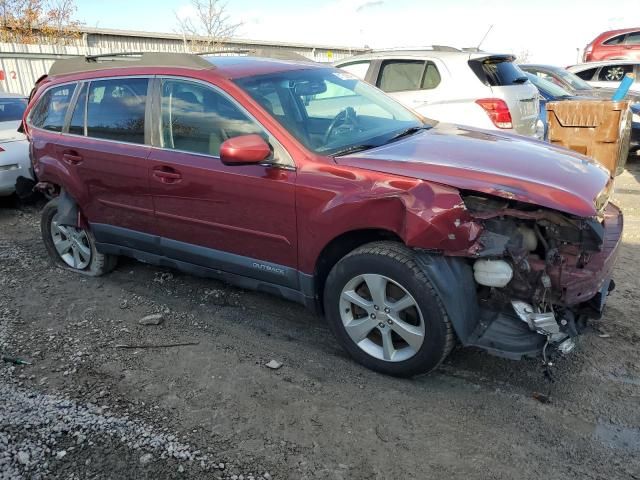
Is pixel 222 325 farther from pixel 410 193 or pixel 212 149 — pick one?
pixel 410 193

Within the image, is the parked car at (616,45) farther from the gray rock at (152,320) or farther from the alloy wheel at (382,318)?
the gray rock at (152,320)

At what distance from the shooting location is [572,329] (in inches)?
115

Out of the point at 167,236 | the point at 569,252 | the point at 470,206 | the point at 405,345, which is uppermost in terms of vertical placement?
the point at 470,206

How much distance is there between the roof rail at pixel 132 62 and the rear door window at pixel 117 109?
16cm

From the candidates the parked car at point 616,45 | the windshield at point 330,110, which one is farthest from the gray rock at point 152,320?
the parked car at point 616,45

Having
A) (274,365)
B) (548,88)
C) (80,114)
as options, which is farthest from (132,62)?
(548,88)

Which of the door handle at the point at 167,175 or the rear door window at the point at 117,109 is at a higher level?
the rear door window at the point at 117,109

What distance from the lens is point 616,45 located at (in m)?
16.8

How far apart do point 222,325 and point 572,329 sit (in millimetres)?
2305

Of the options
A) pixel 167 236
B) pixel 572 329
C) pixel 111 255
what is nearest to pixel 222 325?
pixel 167 236

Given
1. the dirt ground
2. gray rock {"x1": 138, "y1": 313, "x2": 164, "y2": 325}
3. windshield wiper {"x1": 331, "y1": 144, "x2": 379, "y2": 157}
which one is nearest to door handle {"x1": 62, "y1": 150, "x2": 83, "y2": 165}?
the dirt ground

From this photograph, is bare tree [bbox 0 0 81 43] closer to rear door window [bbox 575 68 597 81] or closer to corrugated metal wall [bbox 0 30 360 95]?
corrugated metal wall [bbox 0 30 360 95]

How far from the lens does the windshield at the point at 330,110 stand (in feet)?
11.2

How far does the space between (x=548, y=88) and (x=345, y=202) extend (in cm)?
760
